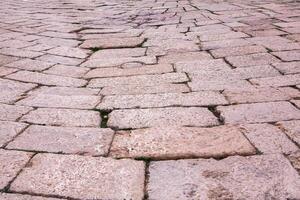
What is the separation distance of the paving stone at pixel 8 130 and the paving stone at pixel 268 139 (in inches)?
51.5

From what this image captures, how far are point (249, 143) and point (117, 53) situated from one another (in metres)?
2.35

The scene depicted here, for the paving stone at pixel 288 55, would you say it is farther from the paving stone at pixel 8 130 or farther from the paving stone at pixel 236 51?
the paving stone at pixel 8 130

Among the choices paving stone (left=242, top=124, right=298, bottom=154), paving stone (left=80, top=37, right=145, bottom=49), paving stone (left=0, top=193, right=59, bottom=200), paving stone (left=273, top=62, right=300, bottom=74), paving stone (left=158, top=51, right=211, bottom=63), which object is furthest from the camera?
paving stone (left=80, top=37, right=145, bottom=49)

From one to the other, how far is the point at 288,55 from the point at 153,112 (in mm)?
1649

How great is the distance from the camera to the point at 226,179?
1.72 m

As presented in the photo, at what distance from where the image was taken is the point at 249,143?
6.59 ft

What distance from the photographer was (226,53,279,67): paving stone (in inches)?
132

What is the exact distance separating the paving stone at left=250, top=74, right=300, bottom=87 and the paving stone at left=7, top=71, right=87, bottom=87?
1.41 metres

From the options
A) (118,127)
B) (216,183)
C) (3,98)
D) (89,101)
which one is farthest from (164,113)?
(3,98)

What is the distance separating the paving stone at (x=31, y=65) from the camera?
3504 millimetres

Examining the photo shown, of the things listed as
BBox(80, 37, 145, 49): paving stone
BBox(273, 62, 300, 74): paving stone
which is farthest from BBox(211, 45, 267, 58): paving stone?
BBox(80, 37, 145, 49): paving stone

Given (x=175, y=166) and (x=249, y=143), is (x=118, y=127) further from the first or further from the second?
(x=249, y=143)

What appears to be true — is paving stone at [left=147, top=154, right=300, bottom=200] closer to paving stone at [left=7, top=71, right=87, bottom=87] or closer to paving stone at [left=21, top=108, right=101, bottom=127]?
paving stone at [left=21, top=108, right=101, bottom=127]

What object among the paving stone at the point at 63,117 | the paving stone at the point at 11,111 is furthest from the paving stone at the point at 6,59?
the paving stone at the point at 63,117
